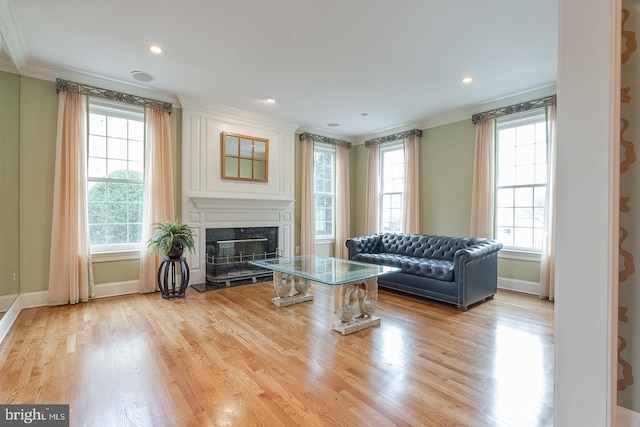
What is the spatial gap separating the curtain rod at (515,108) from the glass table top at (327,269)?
3.00 m

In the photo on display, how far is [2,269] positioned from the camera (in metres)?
2.96

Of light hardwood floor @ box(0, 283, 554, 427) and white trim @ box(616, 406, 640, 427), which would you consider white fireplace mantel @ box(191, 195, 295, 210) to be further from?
white trim @ box(616, 406, 640, 427)

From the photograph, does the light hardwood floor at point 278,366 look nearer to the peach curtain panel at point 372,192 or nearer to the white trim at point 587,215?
the white trim at point 587,215

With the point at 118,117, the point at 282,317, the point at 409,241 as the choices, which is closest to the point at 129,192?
the point at 118,117

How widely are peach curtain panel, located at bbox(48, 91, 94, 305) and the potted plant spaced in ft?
2.62

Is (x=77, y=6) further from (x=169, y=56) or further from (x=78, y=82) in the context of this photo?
(x=78, y=82)

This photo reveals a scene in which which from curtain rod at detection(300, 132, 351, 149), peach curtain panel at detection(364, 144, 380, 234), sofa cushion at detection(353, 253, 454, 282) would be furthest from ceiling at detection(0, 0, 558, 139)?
sofa cushion at detection(353, 253, 454, 282)

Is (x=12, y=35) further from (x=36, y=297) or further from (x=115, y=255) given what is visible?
(x=36, y=297)

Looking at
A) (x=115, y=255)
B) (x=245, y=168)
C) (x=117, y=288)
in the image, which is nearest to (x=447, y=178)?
(x=245, y=168)

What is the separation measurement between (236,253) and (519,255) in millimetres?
4448

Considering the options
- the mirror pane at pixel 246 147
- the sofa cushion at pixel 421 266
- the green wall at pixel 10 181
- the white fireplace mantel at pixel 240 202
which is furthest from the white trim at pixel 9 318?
the sofa cushion at pixel 421 266

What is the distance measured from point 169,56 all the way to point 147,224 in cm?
223

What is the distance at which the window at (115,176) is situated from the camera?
4020 millimetres

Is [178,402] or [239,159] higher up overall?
[239,159]
